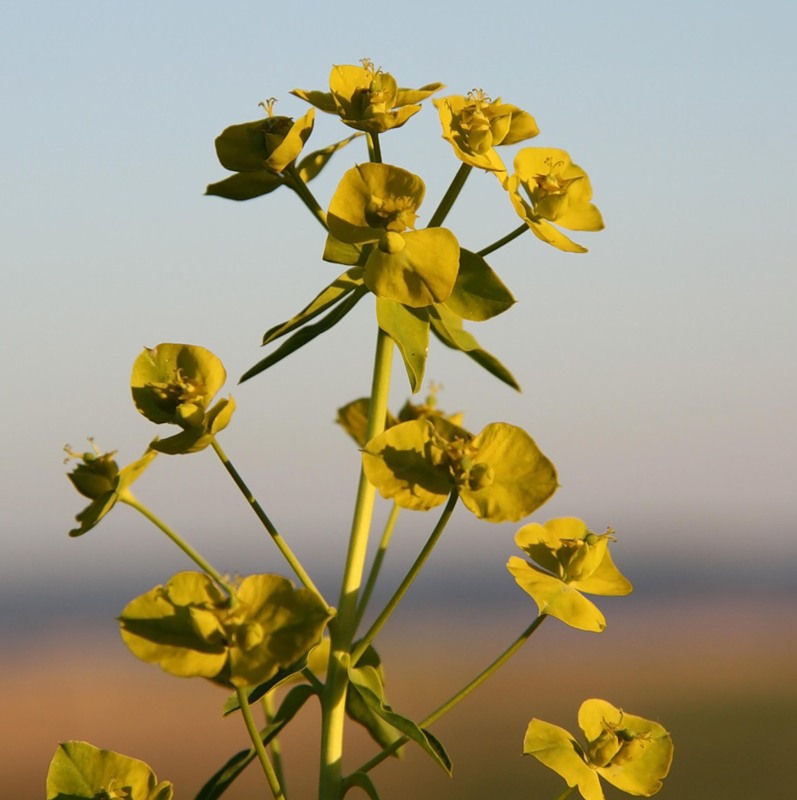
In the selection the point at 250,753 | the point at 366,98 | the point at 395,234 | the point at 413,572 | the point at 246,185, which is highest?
the point at 366,98

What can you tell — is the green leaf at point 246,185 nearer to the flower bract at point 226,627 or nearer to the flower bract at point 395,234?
the flower bract at point 395,234

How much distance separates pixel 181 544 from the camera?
1787 millimetres

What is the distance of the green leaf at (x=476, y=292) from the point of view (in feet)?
5.82

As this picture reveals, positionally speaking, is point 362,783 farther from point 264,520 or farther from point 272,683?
point 264,520

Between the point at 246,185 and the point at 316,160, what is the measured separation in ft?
0.46

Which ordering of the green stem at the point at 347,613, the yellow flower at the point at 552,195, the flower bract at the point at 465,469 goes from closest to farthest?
the flower bract at the point at 465,469, the green stem at the point at 347,613, the yellow flower at the point at 552,195

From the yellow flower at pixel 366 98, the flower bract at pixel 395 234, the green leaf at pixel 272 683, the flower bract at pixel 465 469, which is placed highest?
the yellow flower at pixel 366 98

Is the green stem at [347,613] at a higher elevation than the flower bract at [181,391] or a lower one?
lower

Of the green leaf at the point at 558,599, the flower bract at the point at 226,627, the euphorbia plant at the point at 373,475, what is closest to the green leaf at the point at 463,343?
the euphorbia plant at the point at 373,475

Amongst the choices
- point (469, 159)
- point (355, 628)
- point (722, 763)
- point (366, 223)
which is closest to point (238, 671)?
point (355, 628)

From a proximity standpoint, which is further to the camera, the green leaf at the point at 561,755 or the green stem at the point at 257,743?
the green leaf at the point at 561,755

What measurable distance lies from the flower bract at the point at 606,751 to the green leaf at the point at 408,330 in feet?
2.19

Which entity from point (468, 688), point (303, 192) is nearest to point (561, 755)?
point (468, 688)

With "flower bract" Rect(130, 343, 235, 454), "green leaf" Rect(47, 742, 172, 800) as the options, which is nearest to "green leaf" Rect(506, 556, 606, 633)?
"flower bract" Rect(130, 343, 235, 454)
